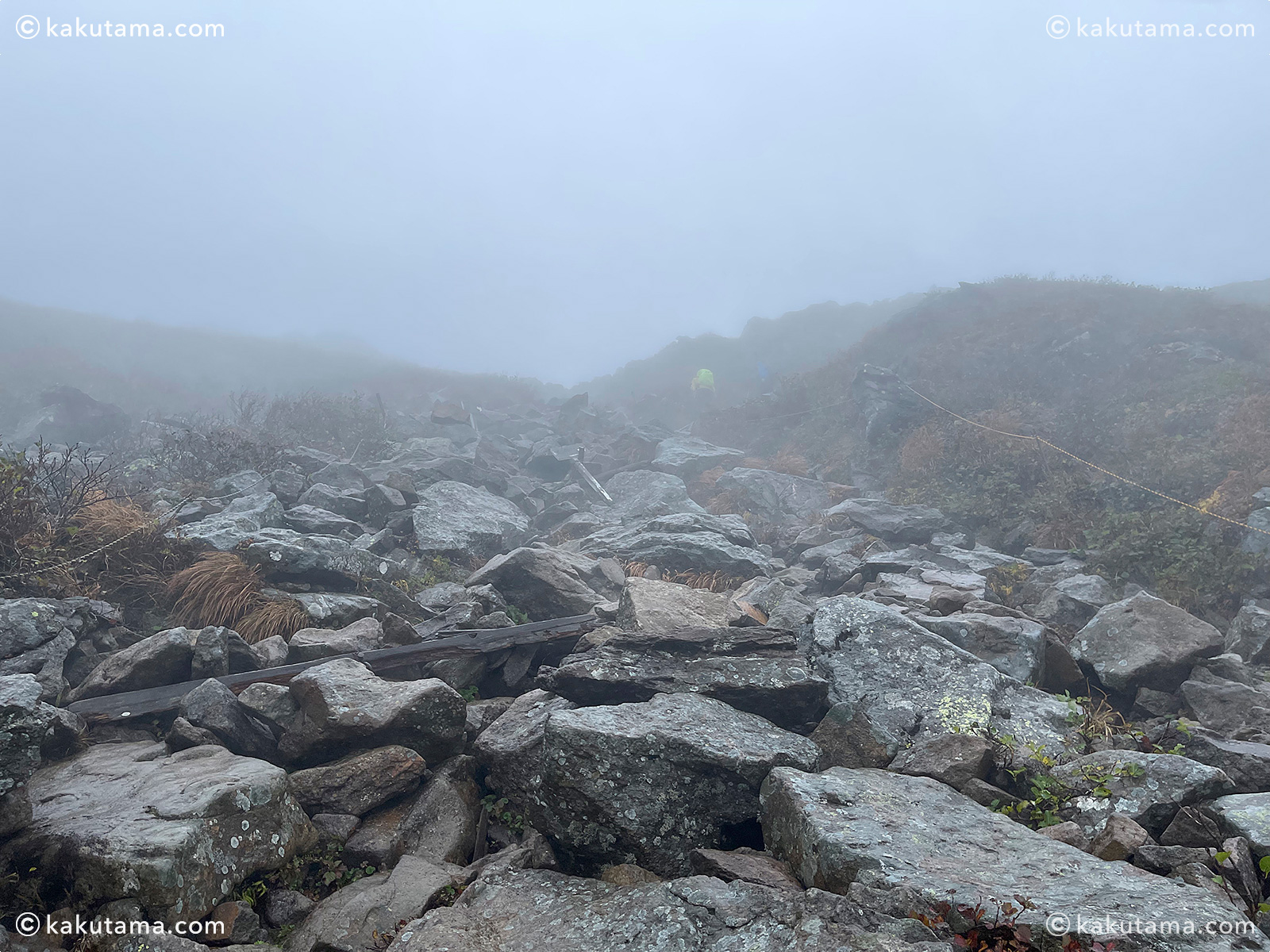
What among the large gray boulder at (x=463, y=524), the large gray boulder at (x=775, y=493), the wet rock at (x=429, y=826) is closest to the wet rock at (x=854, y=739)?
the wet rock at (x=429, y=826)

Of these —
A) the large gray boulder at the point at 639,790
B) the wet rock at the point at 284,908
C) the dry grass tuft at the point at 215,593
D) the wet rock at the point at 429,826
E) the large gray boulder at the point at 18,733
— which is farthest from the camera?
the dry grass tuft at the point at 215,593

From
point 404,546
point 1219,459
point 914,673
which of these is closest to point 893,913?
point 914,673

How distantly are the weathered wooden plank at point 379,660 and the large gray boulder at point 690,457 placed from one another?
15.2 meters

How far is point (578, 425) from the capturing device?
3195cm

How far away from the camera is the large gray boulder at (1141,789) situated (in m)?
4.07

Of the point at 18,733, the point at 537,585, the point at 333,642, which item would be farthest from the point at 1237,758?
the point at 18,733

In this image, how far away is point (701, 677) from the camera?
5613 mm

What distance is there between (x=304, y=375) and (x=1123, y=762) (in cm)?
5036

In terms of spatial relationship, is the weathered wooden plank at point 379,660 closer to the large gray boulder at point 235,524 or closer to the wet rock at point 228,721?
the wet rock at point 228,721

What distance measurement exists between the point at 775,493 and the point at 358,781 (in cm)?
1756

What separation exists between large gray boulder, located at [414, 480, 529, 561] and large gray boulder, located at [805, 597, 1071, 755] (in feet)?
24.9

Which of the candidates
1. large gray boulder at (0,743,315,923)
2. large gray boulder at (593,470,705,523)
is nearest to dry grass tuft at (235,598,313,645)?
large gray boulder at (0,743,315,923)

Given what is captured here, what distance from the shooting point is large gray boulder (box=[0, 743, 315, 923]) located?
3557 mm

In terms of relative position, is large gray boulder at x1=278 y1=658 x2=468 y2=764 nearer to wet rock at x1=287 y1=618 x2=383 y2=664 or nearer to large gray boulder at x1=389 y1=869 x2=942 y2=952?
wet rock at x1=287 y1=618 x2=383 y2=664
